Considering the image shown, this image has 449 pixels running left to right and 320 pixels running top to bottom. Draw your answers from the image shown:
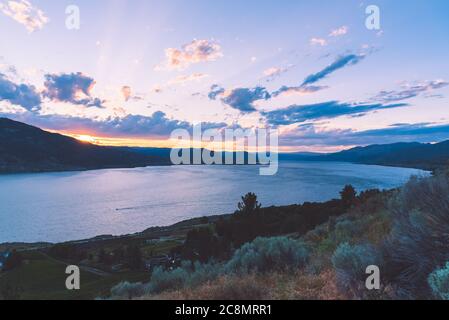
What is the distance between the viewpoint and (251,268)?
815 cm

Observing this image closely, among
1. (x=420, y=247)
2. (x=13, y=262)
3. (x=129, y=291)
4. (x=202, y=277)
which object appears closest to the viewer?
→ (x=420, y=247)

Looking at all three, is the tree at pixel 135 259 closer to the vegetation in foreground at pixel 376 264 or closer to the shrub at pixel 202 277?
the vegetation in foreground at pixel 376 264

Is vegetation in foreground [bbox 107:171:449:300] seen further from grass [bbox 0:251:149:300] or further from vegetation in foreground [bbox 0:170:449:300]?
grass [bbox 0:251:149:300]

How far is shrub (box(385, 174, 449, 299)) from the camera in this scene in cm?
520

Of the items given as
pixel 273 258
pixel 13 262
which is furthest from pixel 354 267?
pixel 13 262

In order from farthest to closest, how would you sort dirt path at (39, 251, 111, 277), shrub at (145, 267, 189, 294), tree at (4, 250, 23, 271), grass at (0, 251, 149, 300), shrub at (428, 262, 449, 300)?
tree at (4, 250, 23, 271), dirt path at (39, 251, 111, 277), grass at (0, 251, 149, 300), shrub at (145, 267, 189, 294), shrub at (428, 262, 449, 300)

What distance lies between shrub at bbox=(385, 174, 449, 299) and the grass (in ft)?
94.5

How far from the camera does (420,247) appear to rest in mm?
5445

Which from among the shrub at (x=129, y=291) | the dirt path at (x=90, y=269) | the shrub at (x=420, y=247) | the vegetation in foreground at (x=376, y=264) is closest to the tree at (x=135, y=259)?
the dirt path at (x=90, y=269)
